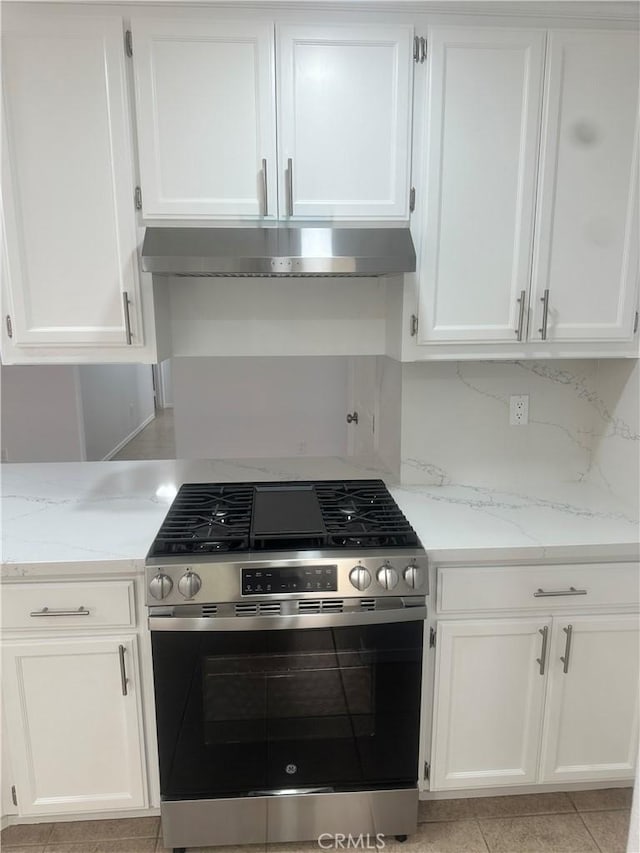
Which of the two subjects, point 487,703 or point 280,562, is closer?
point 280,562

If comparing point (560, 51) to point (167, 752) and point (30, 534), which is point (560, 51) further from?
point (167, 752)

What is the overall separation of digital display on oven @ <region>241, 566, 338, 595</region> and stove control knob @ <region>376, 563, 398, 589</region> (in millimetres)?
126

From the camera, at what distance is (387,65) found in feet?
5.73

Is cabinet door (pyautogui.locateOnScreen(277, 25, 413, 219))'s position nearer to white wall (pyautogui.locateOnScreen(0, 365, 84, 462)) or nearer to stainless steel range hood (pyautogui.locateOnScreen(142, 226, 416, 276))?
stainless steel range hood (pyautogui.locateOnScreen(142, 226, 416, 276))

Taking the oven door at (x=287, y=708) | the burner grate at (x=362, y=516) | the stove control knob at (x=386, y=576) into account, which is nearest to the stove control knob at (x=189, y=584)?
the oven door at (x=287, y=708)

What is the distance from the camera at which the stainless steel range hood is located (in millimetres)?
1687

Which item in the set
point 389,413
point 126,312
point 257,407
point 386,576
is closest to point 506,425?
point 389,413

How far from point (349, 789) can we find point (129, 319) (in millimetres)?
1623

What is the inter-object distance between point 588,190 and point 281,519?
1.45 m

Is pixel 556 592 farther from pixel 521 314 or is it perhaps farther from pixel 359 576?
pixel 521 314

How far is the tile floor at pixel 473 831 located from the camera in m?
1.81

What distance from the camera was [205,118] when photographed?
1749 mm

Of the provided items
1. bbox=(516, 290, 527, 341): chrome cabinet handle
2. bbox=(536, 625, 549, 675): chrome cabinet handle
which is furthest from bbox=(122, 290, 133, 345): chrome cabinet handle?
bbox=(536, 625, 549, 675): chrome cabinet handle

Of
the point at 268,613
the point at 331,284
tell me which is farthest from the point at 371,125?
the point at 268,613
